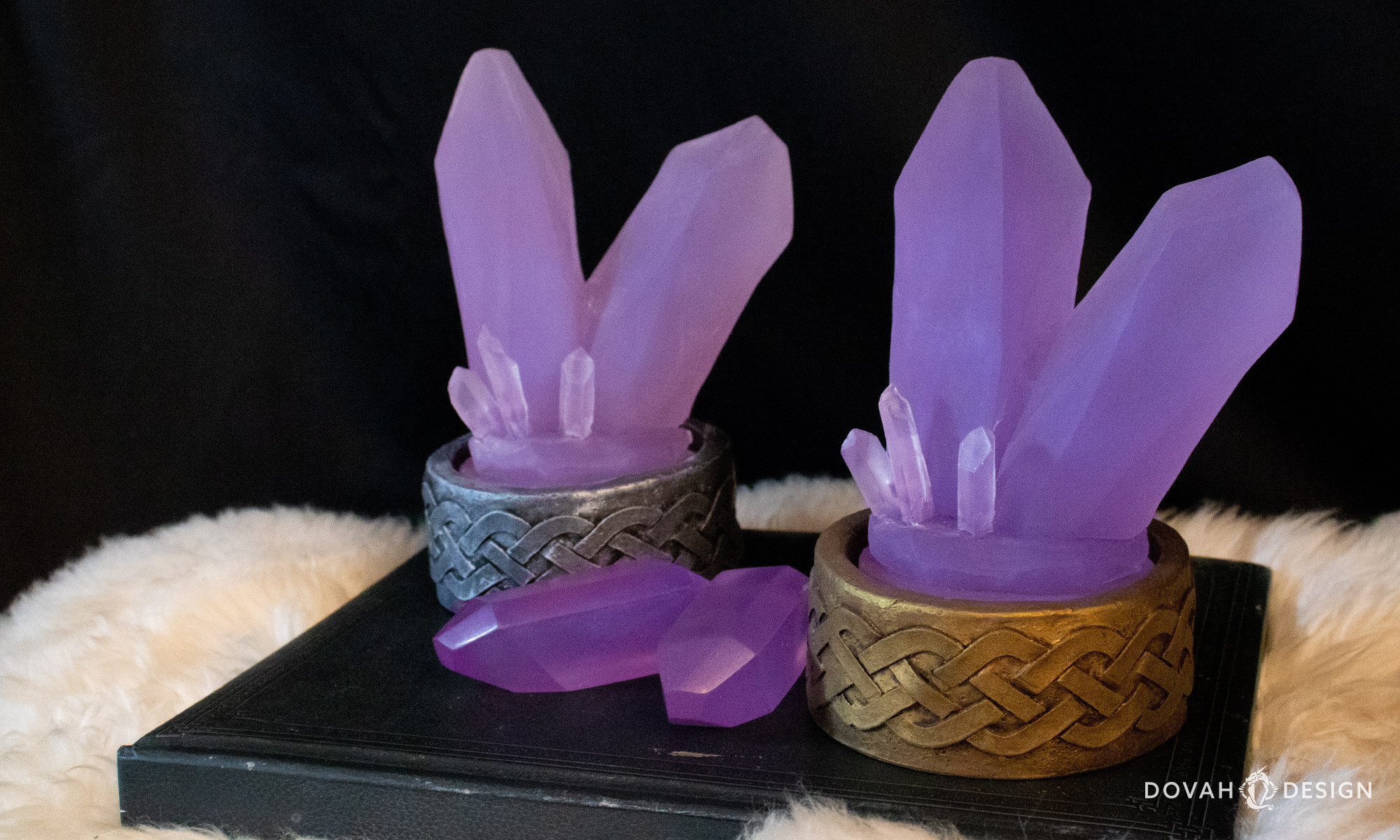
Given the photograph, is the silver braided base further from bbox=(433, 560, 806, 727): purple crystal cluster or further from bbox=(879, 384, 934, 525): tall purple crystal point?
bbox=(879, 384, 934, 525): tall purple crystal point

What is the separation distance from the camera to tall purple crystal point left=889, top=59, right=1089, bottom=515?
753 millimetres

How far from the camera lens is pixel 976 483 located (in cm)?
74

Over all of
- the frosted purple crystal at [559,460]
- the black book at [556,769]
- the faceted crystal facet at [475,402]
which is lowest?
the black book at [556,769]

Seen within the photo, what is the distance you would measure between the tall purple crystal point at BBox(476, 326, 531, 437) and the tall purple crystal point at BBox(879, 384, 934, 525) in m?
0.33

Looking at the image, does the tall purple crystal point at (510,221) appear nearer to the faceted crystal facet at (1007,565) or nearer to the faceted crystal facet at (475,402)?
the faceted crystal facet at (475,402)

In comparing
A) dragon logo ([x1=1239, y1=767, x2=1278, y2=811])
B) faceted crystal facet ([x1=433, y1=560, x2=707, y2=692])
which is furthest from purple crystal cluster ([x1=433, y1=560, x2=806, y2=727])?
dragon logo ([x1=1239, y1=767, x2=1278, y2=811])

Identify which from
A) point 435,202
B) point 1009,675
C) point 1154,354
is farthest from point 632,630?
point 435,202

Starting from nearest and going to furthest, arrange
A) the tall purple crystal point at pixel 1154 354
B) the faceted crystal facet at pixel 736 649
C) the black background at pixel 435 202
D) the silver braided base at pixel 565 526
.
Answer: the tall purple crystal point at pixel 1154 354 < the faceted crystal facet at pixel 736 649 < the silver braided base at pixel 565 526 < the black background at pixel 435 202

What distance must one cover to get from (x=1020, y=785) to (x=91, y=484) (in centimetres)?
114

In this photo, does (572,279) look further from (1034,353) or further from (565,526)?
(1034,353)

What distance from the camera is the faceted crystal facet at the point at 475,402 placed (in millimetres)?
996

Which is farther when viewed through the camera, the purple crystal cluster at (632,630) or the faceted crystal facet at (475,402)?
the faceted crystal facet at (475,402)

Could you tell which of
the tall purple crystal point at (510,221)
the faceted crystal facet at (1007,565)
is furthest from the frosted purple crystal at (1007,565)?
the tall purple crystal point at (510,221)

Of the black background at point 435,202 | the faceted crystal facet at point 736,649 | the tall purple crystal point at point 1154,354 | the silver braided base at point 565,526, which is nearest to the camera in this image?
the tall purple crystal point at point 1154,354
